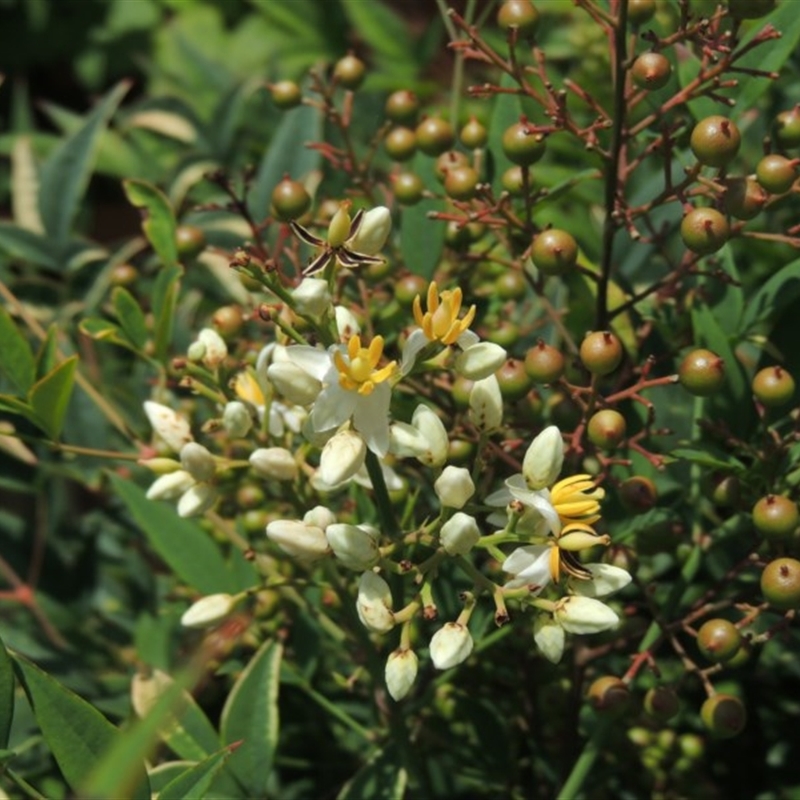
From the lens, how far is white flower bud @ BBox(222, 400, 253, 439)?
81cm

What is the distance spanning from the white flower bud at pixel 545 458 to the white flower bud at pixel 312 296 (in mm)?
137

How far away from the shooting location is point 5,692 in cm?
77

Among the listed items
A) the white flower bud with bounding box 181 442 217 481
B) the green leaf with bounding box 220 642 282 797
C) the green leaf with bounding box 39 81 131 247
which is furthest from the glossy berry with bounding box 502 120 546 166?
the green leaf with bounding box 39 81 131 247

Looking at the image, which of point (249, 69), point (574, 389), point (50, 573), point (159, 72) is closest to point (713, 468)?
point (574, 389)

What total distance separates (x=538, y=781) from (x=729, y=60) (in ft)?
1.85

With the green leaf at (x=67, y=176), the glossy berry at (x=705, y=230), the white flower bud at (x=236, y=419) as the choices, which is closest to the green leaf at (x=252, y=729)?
the white flower bud at (x=236, y=419)

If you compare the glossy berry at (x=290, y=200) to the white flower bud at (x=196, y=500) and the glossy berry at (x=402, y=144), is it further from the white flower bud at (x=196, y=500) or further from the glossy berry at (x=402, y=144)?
the white flower bud at (x=196, y=500)

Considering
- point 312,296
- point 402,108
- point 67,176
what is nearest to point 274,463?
point 312,296

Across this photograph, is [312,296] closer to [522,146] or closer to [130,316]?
[522,146]

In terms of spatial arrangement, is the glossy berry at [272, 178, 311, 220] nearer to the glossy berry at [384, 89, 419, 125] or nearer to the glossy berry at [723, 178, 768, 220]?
the glossy berry at [384, 89, 419, 125]

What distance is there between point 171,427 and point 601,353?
277mm

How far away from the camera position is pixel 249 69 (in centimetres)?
228

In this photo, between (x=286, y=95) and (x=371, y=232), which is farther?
(x=286, y=95)

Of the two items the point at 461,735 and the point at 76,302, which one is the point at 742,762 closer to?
the point at 461,735
